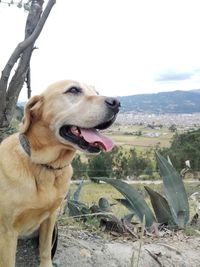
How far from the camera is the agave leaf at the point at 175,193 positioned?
5.05m

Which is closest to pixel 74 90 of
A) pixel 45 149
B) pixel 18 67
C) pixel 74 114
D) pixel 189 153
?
pixel 74 114

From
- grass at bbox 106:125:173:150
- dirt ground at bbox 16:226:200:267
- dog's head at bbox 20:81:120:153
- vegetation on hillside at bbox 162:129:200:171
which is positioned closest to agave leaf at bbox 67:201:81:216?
dirt ground at bbox 16:226:200:267

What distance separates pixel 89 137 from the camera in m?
3.24

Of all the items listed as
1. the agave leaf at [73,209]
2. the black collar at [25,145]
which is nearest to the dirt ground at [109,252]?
the agave leaf at [73,209]

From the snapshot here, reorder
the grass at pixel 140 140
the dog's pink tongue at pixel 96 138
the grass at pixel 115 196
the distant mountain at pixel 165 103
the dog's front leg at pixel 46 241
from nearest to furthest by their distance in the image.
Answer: the dog's pink tongue at pixel 96 138 < the dog's front leg at pixel 46 241 < the grass at pixel 115 196 < the grass at pixel 140 140 < the distant mountain at pixel 165 103

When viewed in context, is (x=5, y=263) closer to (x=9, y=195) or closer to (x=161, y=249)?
(x=9, y=195)

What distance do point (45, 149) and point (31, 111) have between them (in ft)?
0.93

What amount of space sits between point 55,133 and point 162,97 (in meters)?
197

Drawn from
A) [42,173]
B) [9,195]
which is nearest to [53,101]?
[42,173]

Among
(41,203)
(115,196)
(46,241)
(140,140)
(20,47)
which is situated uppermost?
(20,47)

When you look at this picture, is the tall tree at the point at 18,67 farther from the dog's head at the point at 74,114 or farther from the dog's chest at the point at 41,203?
the dog's chest at the point at 41,203

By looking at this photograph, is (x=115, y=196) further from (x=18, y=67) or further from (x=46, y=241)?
(x=46, y=241)

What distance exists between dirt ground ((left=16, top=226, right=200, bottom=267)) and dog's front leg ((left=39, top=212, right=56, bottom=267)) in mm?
245

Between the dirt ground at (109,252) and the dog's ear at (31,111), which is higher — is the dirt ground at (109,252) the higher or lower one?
the lower one
